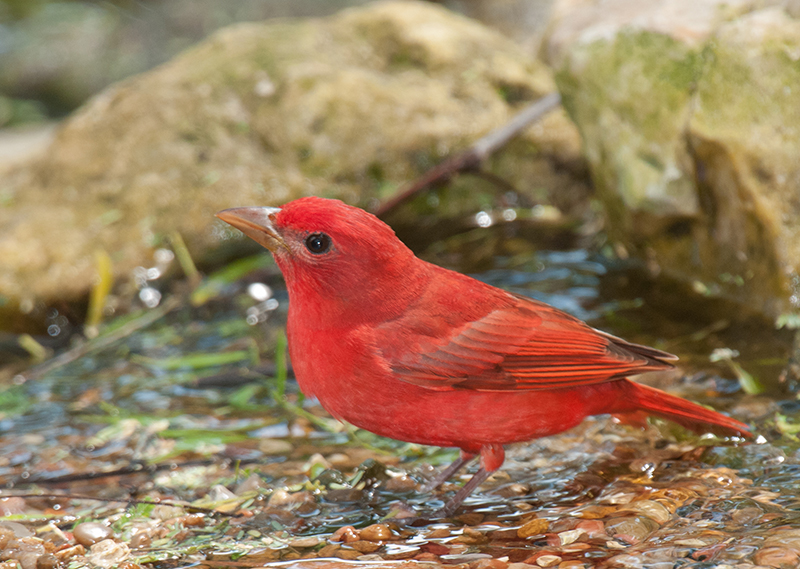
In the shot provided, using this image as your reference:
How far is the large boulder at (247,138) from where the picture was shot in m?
5.61

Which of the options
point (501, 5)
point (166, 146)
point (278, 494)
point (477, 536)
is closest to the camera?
point (477, 536)

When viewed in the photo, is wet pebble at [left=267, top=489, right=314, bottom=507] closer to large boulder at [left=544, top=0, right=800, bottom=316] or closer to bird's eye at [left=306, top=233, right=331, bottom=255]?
bird's eye at [left=306, top=233, right=331, bottom=255]

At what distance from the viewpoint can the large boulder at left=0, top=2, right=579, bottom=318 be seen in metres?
5.61

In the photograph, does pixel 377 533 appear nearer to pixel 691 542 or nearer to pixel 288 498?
pixel 288 498

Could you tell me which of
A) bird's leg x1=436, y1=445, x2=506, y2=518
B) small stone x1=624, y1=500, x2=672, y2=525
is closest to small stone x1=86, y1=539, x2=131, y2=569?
bird's leg x1=436, y1=445, x2=506, y2=518

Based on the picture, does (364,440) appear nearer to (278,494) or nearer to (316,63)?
(278,494)

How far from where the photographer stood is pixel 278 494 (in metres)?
3.23

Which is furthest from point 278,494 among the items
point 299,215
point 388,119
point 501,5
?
point 501,5

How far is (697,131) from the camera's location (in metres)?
4.28

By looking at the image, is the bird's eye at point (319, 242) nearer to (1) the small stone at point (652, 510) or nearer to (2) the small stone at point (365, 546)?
(2) the small stone at point (365, 546)

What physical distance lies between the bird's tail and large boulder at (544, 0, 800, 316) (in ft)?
3.42

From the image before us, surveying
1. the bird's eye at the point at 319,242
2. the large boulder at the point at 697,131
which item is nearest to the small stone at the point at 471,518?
the bird's eye at the point at 319,242

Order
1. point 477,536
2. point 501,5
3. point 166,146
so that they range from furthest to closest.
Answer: point 501,5, point 166,146, point 477,536

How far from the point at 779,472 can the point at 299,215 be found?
6.34ft
